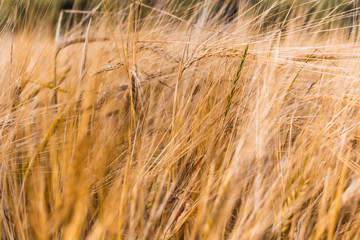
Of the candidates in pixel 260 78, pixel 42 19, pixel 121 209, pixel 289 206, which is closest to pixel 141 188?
pixel 121 209

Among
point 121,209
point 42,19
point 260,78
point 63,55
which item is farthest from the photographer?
point 63,55

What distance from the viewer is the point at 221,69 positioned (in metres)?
0.68

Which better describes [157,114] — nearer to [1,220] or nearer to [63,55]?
[1,220]

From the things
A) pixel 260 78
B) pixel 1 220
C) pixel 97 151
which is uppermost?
pixel 260 78

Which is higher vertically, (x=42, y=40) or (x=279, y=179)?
(x=42, y=40)

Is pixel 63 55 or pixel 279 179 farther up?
pixel 63 55

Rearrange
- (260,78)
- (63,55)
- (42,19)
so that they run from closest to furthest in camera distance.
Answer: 1. (260,78)
2. (42,19)
3. (63,55)

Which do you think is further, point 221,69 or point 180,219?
point 221,69

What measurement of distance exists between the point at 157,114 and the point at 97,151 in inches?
7.9

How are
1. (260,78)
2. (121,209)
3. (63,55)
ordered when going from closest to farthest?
(121,209) → (260,78) → (63,55)

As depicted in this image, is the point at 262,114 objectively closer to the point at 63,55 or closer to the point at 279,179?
the point at 279,179

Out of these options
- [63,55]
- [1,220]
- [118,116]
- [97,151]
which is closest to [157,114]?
[118,116]

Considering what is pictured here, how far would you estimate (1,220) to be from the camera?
0.47m

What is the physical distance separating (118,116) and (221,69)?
23 centimetres
